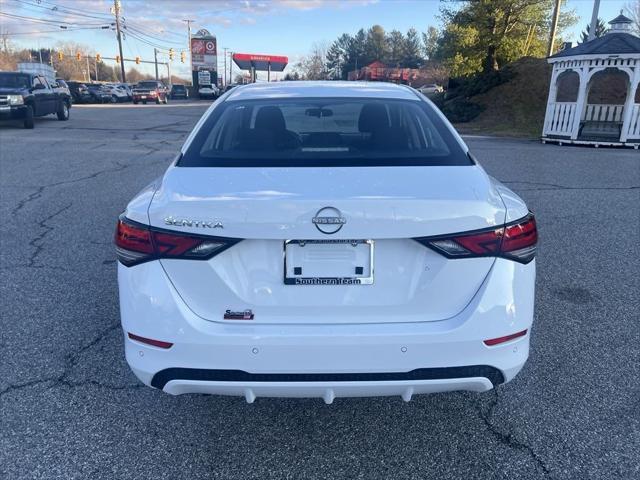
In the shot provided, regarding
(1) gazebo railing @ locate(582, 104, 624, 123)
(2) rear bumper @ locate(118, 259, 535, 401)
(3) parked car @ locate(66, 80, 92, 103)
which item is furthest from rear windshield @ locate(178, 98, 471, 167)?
(3) parked car @ locate(66, 80, 92, 103)

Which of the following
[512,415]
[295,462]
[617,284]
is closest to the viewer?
[295,462]

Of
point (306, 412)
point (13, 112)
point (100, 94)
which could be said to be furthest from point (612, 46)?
point (100, 94)

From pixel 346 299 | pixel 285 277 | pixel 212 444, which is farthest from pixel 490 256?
pixel 212 444

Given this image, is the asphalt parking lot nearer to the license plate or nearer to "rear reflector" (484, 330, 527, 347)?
"rear reflector" (484, 330, 527, 347)

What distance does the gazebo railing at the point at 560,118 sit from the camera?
15781 millimetres

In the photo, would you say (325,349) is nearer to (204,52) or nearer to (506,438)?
(506,438)

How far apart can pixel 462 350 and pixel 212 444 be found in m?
1.33

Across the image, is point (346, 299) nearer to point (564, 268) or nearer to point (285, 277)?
point (285, 277)

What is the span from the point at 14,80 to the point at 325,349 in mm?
19847

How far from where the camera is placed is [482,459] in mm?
2438

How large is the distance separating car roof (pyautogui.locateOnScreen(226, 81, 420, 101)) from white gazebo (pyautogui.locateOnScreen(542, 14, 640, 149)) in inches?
563

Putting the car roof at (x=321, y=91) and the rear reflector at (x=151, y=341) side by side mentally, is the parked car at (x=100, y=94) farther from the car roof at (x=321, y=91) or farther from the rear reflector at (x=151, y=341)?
the rear reflector at (x=151, y=341)

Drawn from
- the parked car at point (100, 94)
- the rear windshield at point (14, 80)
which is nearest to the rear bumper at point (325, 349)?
the rear windshield at point (14, 80)

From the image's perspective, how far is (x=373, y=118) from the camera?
3037mm
